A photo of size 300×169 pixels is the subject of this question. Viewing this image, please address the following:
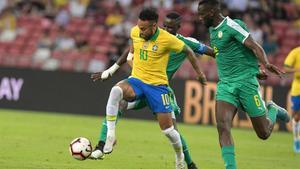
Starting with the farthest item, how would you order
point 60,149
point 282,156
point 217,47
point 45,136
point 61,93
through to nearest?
point 61,93, point 45,136, point 282,156, point 60,149, point 217,47

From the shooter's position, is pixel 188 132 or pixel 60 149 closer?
pixel 60 149

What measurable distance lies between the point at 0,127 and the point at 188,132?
482 cm

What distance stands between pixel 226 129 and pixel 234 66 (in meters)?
1.01

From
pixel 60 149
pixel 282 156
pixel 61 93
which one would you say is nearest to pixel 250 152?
pixel 282 156

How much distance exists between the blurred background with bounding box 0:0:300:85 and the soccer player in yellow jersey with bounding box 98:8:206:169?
453 inches

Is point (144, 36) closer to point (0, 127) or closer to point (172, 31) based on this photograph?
point (172, 31)

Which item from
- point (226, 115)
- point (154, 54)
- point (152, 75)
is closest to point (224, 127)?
point (226, 115)

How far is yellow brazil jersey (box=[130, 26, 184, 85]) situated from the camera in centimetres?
1123

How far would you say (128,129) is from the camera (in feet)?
64.5

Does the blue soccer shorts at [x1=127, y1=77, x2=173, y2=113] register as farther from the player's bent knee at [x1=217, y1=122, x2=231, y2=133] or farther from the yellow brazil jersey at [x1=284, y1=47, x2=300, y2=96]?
the yellow brazil jersey at [x1=284, y1=47, x2=300, y2=96]

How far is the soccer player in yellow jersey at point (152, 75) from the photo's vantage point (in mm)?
11062

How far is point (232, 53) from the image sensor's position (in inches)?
429

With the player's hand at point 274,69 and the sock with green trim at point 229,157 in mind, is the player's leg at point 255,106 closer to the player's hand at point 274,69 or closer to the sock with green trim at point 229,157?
the player's hand at point 274,69

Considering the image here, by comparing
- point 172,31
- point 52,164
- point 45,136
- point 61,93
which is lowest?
point 61,93
